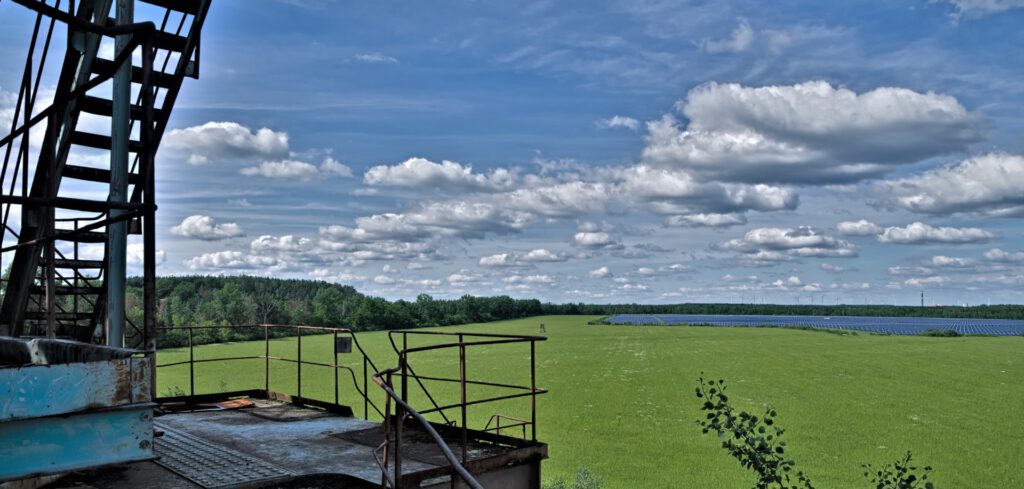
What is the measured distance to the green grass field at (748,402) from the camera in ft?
81.8

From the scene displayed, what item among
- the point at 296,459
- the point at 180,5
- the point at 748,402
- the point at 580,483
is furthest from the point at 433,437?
the point at 748,402

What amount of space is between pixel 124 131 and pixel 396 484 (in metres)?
6.43

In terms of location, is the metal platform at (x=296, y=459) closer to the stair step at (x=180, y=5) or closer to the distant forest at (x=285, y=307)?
the stair step at (x=180, y=5)

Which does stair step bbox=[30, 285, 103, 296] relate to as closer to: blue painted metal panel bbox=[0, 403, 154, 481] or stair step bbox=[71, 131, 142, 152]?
stair step bbox=[71, 131, 142, 152]

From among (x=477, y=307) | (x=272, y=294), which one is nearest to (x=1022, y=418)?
(x=477, y=307)

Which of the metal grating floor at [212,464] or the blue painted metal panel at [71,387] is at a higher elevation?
the blue painted metal panel at [71,387]

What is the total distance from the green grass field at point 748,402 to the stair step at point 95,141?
1661cm

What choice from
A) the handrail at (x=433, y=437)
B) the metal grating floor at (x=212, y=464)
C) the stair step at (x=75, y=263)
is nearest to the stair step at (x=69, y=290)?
the stair step at (x=75, y=263)

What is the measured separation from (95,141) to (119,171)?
110cm

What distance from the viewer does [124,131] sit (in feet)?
29.5

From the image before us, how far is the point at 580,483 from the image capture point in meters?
20.0

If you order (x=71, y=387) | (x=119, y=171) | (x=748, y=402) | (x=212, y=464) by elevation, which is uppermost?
(x=119, y=171)

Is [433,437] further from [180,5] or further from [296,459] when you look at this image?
[180,5]

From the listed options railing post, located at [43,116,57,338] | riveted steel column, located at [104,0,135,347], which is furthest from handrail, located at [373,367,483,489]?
riveted steel column, located at [104,0,135,347]
